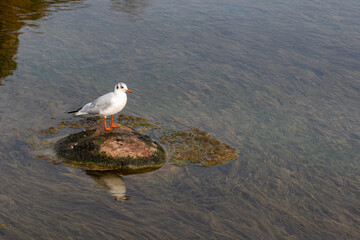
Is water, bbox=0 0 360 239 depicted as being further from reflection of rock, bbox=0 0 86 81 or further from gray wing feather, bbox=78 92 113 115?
gray wing feather, bbox=78 92 113 115

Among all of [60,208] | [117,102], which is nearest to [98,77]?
[117,102]

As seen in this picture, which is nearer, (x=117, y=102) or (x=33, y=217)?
(x=33, y=217)

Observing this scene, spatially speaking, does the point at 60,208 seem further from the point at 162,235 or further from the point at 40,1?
the point at 40,1

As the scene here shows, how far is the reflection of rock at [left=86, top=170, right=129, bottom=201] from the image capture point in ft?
25.6

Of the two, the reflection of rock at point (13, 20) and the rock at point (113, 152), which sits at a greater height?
the reflection of rock at point (13, 20)

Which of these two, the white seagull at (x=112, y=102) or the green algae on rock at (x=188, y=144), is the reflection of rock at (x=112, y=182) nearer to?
the white seagull at (x=112, y=102)

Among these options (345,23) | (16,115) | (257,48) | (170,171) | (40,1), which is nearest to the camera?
(170,171)

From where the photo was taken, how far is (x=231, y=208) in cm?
774

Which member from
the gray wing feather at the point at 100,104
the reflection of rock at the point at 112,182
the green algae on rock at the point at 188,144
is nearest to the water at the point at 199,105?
the reflection of rock at the point at 112,182

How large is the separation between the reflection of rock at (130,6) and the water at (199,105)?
96 mm

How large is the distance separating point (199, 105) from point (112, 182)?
14.4ft

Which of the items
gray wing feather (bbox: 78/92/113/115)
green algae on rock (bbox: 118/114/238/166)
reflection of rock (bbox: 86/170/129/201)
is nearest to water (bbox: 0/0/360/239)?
reflection of rock (bbox: 86/170/129/201)

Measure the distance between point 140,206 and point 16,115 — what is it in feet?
15.6

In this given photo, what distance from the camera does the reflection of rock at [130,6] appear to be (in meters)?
19.8
